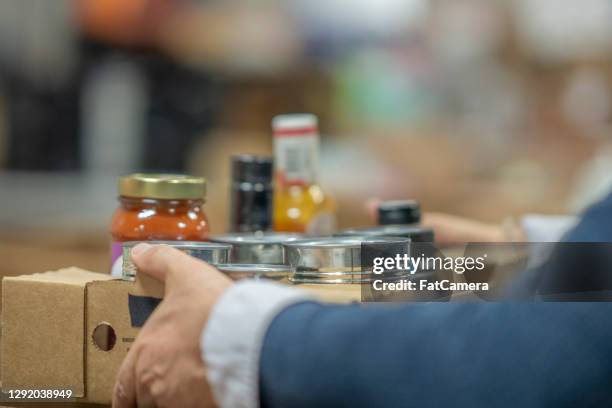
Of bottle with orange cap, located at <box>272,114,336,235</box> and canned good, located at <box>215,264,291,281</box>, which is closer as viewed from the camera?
canned good, located at <box>215,264,291,281</box>

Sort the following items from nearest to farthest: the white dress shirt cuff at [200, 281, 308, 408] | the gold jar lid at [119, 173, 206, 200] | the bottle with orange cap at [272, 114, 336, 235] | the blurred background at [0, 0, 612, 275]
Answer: the white dress shirt cuff at [200, 281, 308, 408] → the gold jar lid at [119, 173, 206, 200] → the bottle with orange cap at [272, 114, 336, 235] → the blurred background at [0, 0, 612, 275]

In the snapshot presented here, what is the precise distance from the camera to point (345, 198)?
2652 millimetres

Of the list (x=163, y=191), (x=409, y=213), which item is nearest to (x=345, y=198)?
(x=409, y=213)

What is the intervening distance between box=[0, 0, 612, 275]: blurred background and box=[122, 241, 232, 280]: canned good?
201 centimetres

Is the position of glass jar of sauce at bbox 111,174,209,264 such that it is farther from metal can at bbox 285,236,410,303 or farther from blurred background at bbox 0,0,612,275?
blurred background at bbox 0,0,612,275

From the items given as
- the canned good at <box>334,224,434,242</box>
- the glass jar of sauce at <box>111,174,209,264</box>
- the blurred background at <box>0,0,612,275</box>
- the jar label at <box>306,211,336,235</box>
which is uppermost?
the blurred background at <box>0,0,612,275</box>

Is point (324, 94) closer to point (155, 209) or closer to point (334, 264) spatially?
point (155, 209)

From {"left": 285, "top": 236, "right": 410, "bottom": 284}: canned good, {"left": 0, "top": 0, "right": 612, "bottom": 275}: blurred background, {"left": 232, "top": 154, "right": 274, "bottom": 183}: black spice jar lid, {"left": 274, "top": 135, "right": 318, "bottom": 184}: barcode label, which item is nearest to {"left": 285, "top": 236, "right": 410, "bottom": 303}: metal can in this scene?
{"left": 285, "top": 236, "right": 410, "bottom": 284}: canned good

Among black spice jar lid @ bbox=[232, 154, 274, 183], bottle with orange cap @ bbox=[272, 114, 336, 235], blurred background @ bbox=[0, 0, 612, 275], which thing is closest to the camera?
black spice jar lid @ bbox=[232, 154, 274, 183]

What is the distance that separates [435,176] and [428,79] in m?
0.36

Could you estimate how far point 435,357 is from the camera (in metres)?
0.68

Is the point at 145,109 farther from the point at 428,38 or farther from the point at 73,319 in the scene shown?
the point at 73,319

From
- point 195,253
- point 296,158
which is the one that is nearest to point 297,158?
point 296,158

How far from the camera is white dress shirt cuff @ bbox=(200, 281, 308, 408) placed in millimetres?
672
